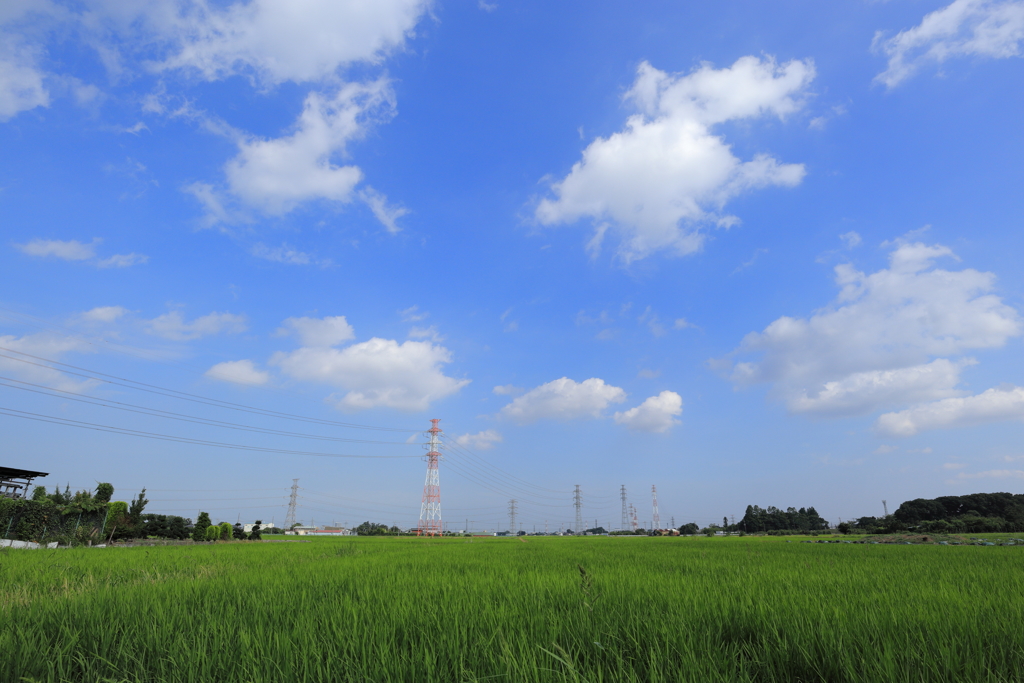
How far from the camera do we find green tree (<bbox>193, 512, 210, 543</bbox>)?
3344 cm

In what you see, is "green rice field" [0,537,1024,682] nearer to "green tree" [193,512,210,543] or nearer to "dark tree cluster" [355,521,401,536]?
"green tree" [193,512,210,543]

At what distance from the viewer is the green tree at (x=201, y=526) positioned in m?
33.4

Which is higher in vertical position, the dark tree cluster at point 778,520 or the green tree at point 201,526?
the green tree at point 201,526

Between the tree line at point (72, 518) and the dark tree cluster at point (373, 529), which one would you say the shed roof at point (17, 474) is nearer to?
the tree line at point (72, 518)

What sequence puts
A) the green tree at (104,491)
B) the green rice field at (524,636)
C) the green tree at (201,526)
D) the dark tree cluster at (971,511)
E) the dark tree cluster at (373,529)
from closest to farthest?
the green rice field at (524,636) → the green tree at (104,491) → the green tree at (201,526) → the dark tree cluster at (971,511) → the dark tree cluster at (373,529)

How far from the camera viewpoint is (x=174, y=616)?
148 inches

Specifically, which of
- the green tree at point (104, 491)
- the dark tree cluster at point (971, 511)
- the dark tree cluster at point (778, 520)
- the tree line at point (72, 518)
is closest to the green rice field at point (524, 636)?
the tree line at point (72, 518)

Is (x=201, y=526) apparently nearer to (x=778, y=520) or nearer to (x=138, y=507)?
(x=138, y=507)

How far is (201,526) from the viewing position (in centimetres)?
3391

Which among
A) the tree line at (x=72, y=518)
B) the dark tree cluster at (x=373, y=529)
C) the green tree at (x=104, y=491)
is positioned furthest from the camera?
the dark tree cluster at (x=373, y=529)

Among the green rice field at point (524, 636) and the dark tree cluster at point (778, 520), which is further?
the dark tree cluster at point (778, 520)

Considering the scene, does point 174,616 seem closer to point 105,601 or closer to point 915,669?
point 105,601

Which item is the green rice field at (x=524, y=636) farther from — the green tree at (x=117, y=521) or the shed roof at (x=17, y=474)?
the shed roof at (x=17, y=474)

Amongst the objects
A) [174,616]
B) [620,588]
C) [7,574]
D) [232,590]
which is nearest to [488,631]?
[620,588]
